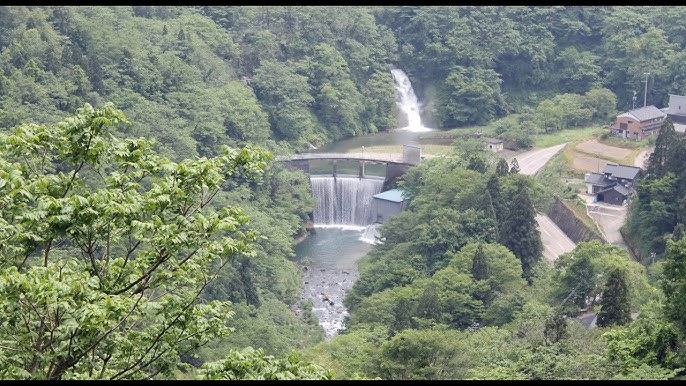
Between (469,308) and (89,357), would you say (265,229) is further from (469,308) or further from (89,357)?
(89,357)

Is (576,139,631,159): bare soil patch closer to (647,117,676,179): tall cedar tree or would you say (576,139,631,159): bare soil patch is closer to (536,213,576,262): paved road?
(536,213,576,262): paved road

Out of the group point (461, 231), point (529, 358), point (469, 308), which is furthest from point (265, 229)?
point (529, 358)

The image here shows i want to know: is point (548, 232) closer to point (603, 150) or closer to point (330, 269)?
point (330, 269)

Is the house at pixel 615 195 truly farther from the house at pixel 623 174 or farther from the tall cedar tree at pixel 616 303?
the tall cedar tree at pixel 616 303

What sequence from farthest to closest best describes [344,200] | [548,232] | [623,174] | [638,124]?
[638,124] → [344,200] → [623,174] → [548,232]

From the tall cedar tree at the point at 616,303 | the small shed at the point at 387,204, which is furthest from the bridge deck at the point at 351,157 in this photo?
the tall cedar tree at the point at 616,303

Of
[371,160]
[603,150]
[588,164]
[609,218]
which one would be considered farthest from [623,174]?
[371,160]
